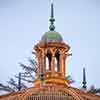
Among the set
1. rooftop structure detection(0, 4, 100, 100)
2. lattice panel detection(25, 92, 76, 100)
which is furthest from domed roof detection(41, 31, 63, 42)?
lattice panel detection(25, 92, 76, 100)

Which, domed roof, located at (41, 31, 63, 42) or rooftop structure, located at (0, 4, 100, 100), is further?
domed roof, located at (41, 31, 63, 42)

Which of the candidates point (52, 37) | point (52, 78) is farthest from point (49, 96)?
point (52, 37)

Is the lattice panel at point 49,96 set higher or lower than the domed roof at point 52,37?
lower

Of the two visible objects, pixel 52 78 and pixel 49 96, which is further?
pixel 52 78

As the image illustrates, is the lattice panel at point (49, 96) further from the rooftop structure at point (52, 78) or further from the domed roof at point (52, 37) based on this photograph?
the domed roof at point (52, 37)

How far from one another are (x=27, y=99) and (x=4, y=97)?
1.25 meters

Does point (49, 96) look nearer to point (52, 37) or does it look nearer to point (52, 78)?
point (52, 78)

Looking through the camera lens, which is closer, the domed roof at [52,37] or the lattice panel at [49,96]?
the lattice panel at [49,96]

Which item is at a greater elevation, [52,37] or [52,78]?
[52,37]

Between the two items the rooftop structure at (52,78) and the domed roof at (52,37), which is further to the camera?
the domed roof at (52,37)

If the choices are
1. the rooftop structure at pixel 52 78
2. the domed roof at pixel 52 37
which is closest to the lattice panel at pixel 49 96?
the rooftop structure at pixel 52 78

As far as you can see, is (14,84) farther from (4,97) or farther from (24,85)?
(4,97)

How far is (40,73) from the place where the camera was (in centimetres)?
2442

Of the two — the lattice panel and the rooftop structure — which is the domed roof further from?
the lattice panel
